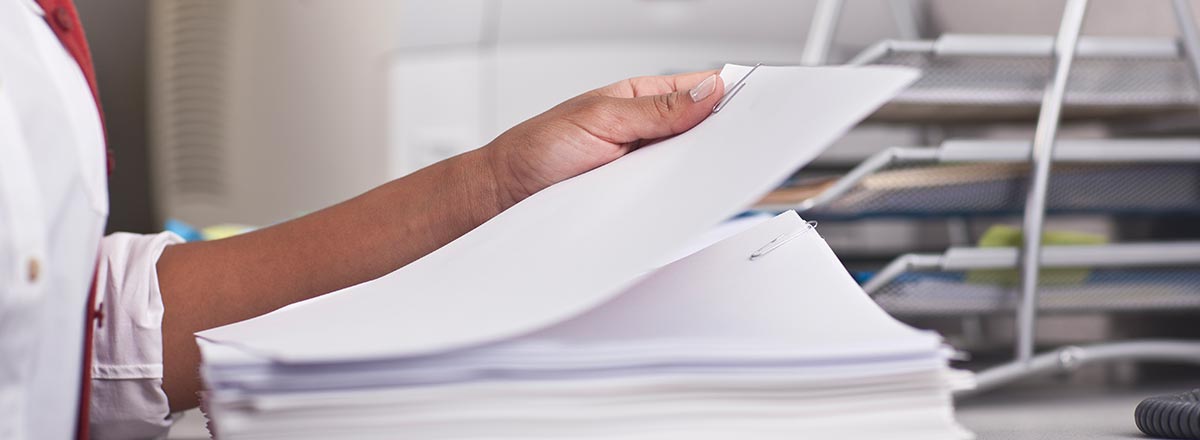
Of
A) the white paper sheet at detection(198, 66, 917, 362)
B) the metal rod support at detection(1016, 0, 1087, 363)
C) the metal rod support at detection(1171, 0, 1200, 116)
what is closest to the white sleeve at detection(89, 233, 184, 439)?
the white paper sheet at detection(198, 66, 917, 362)

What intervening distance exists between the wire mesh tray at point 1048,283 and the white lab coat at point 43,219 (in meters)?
0.49

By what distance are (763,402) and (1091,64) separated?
66 cm

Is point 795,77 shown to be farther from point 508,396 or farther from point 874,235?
point 874,235

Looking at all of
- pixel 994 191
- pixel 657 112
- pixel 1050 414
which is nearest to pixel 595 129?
pixel 657 112

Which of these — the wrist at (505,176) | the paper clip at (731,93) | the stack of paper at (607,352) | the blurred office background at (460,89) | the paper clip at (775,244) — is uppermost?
the blurred office background at (460,89)

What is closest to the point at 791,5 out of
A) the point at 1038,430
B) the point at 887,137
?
the point at 887,137

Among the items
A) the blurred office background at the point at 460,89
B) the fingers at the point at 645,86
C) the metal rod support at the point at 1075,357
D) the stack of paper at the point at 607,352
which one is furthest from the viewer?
the blurred office background at the point at 460,89

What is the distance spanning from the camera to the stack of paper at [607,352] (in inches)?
10.1

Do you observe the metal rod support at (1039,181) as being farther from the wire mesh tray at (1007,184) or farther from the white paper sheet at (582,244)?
the white paper sheet at (582,244)

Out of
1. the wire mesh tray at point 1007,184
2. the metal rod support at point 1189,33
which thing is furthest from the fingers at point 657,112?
the metal rod support at point 1189,33

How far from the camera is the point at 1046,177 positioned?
0.67m

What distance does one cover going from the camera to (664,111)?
1.32 ft

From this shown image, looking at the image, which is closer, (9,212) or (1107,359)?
(9,212)

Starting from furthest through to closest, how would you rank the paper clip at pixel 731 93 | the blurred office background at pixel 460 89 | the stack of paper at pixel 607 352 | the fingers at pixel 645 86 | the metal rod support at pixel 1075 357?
the blurred office background at pixel 460 89, the metal rod support at pixel 1075 357, the fingers at pixel 645 86, the paper clip at pixel 731 93, the stack of paper at pixel 607 352
